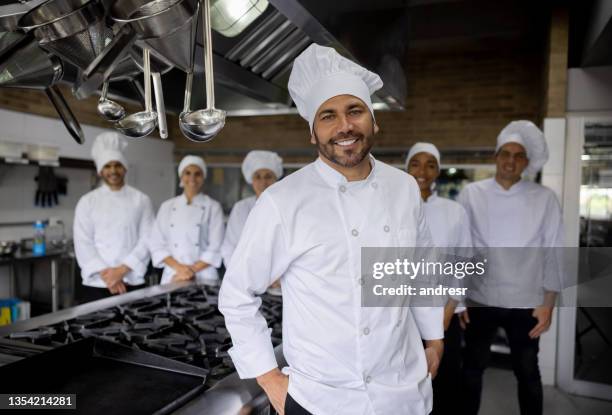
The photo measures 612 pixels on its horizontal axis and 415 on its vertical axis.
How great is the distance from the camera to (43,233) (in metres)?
4.18

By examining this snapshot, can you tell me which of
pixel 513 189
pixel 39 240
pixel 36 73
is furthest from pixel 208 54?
pixel 39 240

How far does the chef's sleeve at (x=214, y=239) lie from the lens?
2742 millimetres

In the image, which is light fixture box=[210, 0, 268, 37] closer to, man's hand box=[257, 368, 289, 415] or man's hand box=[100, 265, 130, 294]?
man's hand box=[257, 368, 289, 415]

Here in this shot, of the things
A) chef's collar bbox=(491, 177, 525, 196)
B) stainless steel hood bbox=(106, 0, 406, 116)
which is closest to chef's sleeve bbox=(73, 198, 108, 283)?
stainless steel hood bbox=(106, 0, 406, 116)

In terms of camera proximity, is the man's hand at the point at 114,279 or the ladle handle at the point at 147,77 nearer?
the ladle handle at the point at 147,77

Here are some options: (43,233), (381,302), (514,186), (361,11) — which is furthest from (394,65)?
(43,233)

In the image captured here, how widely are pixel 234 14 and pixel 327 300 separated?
1025 mm

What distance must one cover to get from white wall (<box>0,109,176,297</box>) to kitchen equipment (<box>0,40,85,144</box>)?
124 inches

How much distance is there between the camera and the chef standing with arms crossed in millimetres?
2580

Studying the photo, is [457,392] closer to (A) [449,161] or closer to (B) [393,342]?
(B) [393,342]

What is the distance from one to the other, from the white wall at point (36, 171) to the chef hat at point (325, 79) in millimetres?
3621

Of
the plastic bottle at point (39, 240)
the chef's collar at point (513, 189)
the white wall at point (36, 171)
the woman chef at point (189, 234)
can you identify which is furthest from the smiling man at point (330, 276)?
the white wall at point (36, 171)

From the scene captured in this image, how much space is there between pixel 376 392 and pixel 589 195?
8.26 feet

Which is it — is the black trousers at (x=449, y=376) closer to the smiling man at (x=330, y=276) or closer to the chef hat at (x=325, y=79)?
the smiling man at (x=330, y=276)
